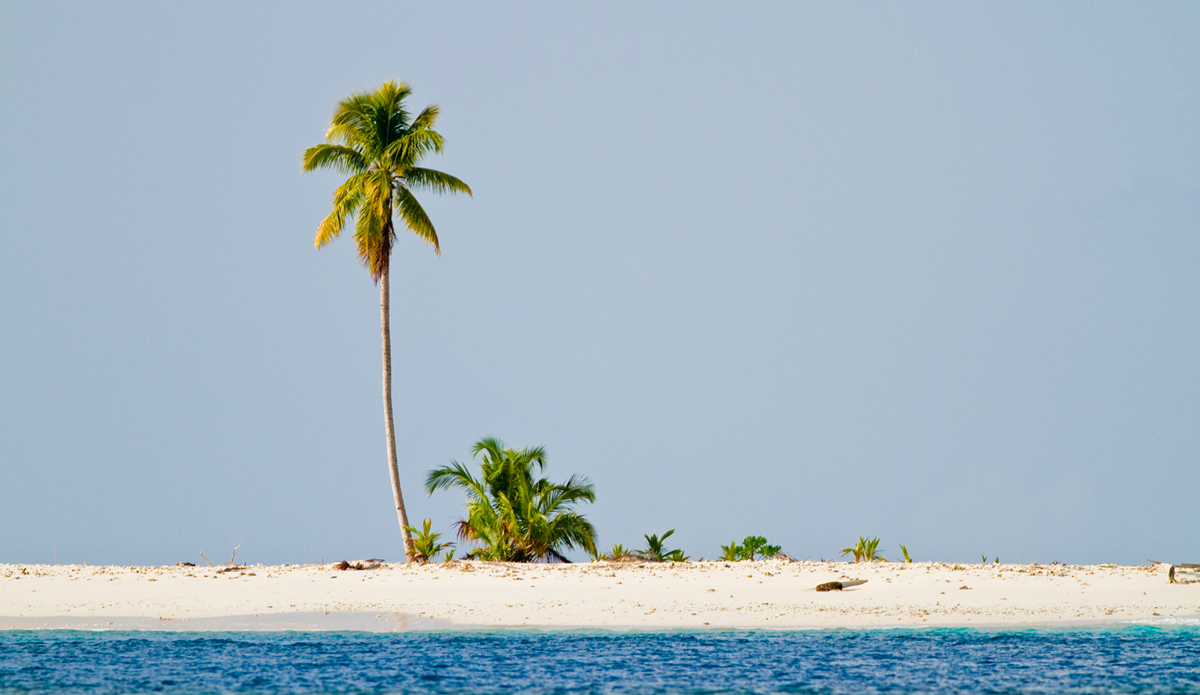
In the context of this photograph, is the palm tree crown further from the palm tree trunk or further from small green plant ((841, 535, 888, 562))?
small green plant ((841, 535, 888, 562))

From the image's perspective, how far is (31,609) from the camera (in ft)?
62.6

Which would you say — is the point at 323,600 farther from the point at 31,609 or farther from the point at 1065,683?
the point at 1065,683

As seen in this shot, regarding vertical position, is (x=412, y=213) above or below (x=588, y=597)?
above

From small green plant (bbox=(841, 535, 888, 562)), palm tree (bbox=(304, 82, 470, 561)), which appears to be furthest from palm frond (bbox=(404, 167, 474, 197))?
small green plant (bbox=(841, 535, 888, 562))

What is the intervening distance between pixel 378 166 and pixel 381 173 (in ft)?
3.90

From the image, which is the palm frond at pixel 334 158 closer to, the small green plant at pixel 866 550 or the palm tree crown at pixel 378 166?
the palm tree crown at pixel 378 166

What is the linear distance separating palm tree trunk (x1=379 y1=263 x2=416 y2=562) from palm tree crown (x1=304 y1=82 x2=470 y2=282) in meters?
0.70

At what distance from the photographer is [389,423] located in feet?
94.5

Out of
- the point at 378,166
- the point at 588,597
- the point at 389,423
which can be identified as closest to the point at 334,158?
the point at 378,166

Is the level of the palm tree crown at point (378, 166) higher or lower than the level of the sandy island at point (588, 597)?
higher

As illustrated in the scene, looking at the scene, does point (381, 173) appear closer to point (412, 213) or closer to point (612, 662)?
point (412, 213)

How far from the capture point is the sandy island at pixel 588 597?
1841 centimetres

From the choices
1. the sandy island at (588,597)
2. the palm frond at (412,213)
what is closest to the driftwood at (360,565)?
the sandy island at (588,597)

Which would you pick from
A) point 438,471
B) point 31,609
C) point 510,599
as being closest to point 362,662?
point 510,599
